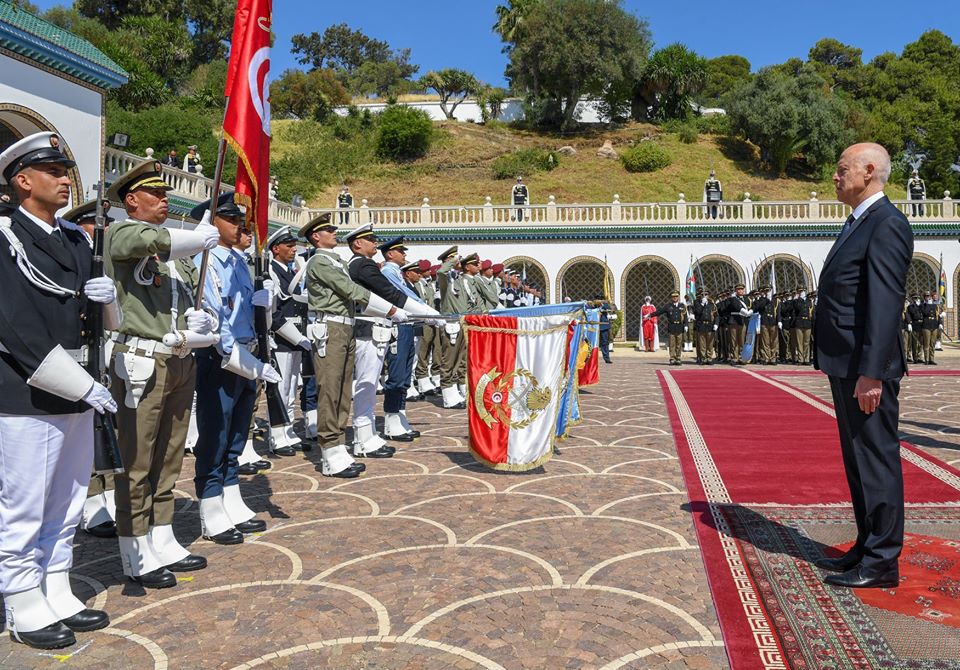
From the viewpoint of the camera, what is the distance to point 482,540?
3.80 m

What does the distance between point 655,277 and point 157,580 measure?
24456 millimetres

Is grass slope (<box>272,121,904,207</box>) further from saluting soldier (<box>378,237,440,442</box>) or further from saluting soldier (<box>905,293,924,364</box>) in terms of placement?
saluting soldier (<box>378,237,440,442</box>)

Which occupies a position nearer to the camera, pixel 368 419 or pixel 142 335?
pixel 142 335

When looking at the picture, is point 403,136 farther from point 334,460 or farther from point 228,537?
point 228,537

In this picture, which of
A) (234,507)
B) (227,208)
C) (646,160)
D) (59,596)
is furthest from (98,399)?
(646,160)

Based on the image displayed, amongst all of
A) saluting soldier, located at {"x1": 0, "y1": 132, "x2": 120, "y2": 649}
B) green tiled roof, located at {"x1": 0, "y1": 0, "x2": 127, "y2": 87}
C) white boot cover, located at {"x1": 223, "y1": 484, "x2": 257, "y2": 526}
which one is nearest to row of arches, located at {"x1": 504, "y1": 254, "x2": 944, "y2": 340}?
green tiled roof, located at {"x1": 0, "y1": 0, "x2": 127, "y2": 87}

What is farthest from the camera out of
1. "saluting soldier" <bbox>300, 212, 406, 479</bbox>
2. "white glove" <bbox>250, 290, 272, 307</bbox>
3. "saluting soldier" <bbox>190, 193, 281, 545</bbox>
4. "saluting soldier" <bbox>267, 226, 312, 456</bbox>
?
"saluting soldier" <bbox>267, 226, 312, 456</bbox>

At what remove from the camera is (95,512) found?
4.17 m

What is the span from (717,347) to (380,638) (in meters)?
15.7

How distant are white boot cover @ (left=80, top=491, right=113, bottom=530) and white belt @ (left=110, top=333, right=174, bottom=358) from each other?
147 centimetres

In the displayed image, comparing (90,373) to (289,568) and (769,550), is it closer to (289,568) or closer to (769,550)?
(289,568)

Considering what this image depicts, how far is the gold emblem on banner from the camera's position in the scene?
5387 millimetres

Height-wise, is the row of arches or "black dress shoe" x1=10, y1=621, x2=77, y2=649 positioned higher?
the row of arches

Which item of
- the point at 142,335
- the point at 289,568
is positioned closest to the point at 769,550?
the point at 289,568
